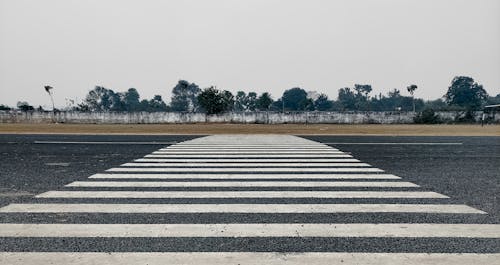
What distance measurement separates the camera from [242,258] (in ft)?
10.5

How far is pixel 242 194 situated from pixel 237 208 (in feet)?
2.57

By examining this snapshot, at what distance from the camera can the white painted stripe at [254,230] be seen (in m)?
3.82

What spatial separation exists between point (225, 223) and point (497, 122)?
4271 cm

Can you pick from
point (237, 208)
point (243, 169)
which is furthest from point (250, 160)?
point (237, 208)

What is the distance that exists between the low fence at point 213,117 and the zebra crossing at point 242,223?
1318 inches

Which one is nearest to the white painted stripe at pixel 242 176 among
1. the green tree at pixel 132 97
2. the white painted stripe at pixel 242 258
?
the white painted stripe at pixel 242 258

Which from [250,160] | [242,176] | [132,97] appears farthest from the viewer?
[132,97]

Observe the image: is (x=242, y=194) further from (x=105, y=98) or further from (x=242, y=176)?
(x=105, y=98)

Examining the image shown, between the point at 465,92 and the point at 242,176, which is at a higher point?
the point at 465,92

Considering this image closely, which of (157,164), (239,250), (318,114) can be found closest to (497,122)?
(318,114)

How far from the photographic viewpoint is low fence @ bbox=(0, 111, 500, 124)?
40.4m

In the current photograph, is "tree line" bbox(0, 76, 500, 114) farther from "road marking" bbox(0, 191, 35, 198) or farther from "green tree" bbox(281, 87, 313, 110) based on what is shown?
"road marking" bbox(0, 191, 35, 198)

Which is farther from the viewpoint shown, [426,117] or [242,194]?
[426,117]

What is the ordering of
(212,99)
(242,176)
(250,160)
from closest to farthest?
(242,176) → (250,160) → (212,99)
